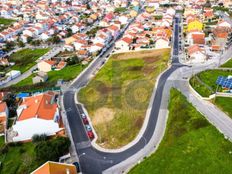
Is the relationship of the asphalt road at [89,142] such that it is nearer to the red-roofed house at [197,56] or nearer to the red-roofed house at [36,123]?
the red-roofed house at [36,123]

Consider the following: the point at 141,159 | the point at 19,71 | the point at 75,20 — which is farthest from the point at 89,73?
the point at 75,20

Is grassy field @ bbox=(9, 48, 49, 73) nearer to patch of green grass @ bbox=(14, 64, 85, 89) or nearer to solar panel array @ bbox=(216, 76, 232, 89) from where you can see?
patch of green grass @ bbox=(14, 64, 85, 89)

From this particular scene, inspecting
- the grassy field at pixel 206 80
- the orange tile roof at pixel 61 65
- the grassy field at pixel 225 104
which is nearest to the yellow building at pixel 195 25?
the grassy field at pixel 206 80

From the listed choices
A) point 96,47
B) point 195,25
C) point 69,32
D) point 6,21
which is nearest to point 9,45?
point 69,32

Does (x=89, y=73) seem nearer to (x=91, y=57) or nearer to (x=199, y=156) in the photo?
(x=91, y=57)

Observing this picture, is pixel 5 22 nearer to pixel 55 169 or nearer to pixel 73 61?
pixel 73 61

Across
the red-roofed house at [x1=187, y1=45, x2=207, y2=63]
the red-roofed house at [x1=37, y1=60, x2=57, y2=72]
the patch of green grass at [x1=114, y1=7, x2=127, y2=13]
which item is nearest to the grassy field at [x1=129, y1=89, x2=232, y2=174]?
the red-roofed house at [x1=187, y1=45, x2=207, y2=63]
